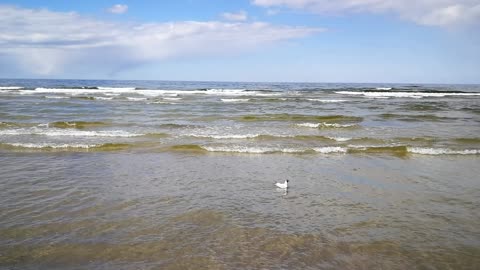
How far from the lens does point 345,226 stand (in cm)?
574

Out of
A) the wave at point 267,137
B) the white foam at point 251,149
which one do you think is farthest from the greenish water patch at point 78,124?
the white foam at point 251,149

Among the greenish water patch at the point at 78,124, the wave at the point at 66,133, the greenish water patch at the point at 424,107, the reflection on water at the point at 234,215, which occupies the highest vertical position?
the greenish water patch at the point at 424,107

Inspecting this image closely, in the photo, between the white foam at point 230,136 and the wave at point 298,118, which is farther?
the wave at point 298,118

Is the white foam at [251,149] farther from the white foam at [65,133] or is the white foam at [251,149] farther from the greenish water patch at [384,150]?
the white foam at [65,133]

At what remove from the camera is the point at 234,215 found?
20.2ft

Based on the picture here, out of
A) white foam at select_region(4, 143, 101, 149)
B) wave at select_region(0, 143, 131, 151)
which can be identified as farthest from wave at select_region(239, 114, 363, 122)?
white foam at select_region(4, 143, 101, 149)

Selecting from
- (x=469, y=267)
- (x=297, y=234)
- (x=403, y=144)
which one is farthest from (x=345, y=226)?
(x=403, y=144)

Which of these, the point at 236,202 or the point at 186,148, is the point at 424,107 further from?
the point at 236,202

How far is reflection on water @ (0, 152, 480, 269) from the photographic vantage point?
15.2 feet

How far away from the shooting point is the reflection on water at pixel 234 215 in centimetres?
462

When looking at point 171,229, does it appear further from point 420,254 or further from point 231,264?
point 420,254

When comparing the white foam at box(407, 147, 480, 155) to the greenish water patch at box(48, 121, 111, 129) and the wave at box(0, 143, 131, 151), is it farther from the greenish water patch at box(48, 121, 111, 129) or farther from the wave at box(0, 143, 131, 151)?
the greenish water patch at box(48, 121, 111, 129)

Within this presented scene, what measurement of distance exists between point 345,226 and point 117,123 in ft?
48.2

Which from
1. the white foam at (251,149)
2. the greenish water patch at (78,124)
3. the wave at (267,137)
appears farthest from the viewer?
the greenish water patch at (78,124)
